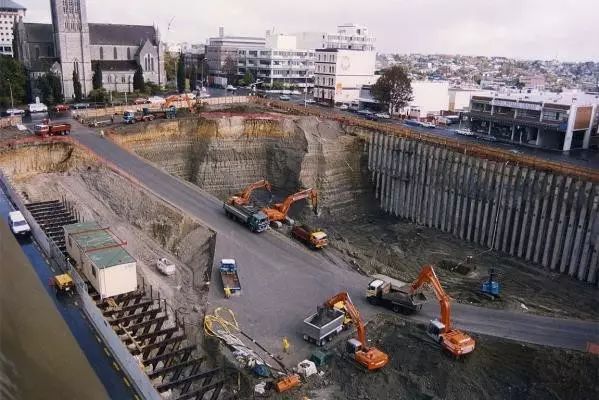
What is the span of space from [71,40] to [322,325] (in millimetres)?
79044

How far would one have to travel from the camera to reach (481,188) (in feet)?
155

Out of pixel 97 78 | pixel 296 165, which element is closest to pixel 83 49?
pixel 97 78

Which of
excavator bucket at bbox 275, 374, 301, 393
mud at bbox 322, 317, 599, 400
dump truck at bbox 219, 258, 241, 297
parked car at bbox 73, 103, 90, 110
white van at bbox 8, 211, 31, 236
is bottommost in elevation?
mud at bbox 322, 317, 599, 400

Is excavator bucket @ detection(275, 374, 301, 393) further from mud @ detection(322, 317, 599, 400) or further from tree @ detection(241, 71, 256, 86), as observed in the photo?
tree @ detection(241, 71, 256, 86)

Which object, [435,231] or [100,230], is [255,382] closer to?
[100,230]

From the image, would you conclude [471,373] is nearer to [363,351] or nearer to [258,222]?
[363,351]

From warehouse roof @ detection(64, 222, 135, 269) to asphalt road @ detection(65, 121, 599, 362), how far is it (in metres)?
6.19

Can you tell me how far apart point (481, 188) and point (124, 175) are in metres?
32.6

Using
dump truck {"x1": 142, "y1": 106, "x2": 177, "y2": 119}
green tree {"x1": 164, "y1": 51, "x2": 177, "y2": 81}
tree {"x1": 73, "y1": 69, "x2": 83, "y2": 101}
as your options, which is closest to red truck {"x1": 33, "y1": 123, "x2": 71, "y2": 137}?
dump truck {"x1": 142, "y1": 106, "x2": 177, "y2": 119}

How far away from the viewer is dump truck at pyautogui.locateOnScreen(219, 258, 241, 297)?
3152cm

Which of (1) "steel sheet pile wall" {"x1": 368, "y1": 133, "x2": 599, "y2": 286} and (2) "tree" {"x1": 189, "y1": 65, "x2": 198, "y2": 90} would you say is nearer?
(1) "steel sheet pile wall" {"x1": 368, "y1": 133, "x2": 599, "y2": 286}

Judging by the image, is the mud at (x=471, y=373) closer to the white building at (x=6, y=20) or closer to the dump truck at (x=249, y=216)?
the dump truck at (x=249, y=216)

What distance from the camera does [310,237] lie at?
129 feet

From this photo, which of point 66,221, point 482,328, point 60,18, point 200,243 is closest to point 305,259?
point 200,243
